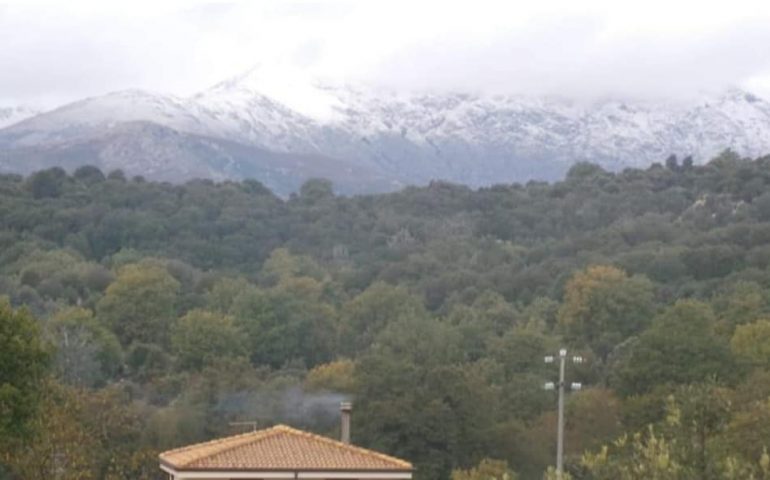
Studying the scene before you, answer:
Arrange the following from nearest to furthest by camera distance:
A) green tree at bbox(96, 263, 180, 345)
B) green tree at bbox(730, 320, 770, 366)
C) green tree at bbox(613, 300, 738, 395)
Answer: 1. green tree at bbox(613, 300, 738, 395)
2. green tree at bbox(730, 320, 770, 366)
3. green tree at bbox(96, 263, 180, 345)

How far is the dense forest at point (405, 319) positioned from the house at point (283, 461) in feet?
14.0

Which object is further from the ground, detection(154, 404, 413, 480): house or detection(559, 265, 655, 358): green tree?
detection(559, 265, 655, 358): green tree

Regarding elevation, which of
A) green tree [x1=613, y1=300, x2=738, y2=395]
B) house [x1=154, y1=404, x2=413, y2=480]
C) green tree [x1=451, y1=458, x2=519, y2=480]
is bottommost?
green tree [x1=451, y1=458, x2=519, y2=480]

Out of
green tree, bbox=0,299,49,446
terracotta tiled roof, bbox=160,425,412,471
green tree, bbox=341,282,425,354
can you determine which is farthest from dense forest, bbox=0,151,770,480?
terracotta tiled roof, bbox=160,425,412,471

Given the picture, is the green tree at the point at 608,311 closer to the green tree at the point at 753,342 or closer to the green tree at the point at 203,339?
the green tree at the point at 203,339

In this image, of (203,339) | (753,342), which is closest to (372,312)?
(203,339)

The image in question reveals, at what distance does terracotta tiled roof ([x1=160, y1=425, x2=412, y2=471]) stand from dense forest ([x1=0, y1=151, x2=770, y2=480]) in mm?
4188

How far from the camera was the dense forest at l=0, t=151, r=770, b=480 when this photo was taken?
4772 centimetres

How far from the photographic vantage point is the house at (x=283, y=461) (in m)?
42.4

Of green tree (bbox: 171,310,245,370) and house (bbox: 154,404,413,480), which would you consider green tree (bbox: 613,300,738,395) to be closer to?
house (bbox: 154,404,413,480)

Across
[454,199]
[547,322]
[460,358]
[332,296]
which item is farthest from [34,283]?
[454,199]

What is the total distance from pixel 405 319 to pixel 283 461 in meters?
42.5

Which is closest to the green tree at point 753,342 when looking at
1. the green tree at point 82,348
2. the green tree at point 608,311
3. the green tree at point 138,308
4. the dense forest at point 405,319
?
the dense forest at point 405,319

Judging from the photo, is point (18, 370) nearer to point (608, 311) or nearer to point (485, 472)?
point (485, 472)
